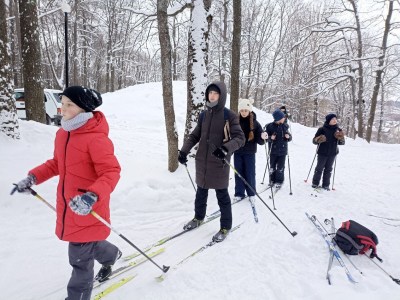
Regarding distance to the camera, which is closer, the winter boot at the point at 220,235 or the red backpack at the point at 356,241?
the red backpack at the point at 356,241

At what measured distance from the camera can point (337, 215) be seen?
17.4 feet

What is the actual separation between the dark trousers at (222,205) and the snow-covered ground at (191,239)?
0.80 feet

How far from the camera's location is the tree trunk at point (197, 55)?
247 inches

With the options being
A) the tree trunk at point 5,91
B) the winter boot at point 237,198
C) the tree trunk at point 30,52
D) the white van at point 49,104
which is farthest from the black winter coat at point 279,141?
the white van at point 49,104

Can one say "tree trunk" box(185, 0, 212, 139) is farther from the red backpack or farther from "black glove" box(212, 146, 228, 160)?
the red backpack

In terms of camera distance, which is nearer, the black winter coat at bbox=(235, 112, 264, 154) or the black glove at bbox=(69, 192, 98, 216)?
the black glove at bbox=(69, 192, 98, 216)

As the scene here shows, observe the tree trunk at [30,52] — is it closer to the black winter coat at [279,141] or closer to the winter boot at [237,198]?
the winter boot at [237,198]

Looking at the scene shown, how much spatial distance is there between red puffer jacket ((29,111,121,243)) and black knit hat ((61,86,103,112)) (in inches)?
4.6

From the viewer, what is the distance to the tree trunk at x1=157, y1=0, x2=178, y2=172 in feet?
18.8

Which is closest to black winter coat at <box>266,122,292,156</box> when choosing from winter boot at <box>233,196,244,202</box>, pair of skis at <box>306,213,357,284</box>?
winter boot at <box>233,196,244,202</box>

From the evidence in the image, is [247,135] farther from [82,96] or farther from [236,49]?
[82,96]

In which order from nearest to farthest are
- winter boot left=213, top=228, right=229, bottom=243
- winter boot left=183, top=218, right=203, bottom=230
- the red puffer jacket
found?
the red puffer jacket
winter boot left=213, top=228, right=229, bottom=243
winter boot left=183, top=218, right=203, bottom=230

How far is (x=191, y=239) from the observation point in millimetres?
4109

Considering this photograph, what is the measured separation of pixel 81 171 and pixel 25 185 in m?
0.60
